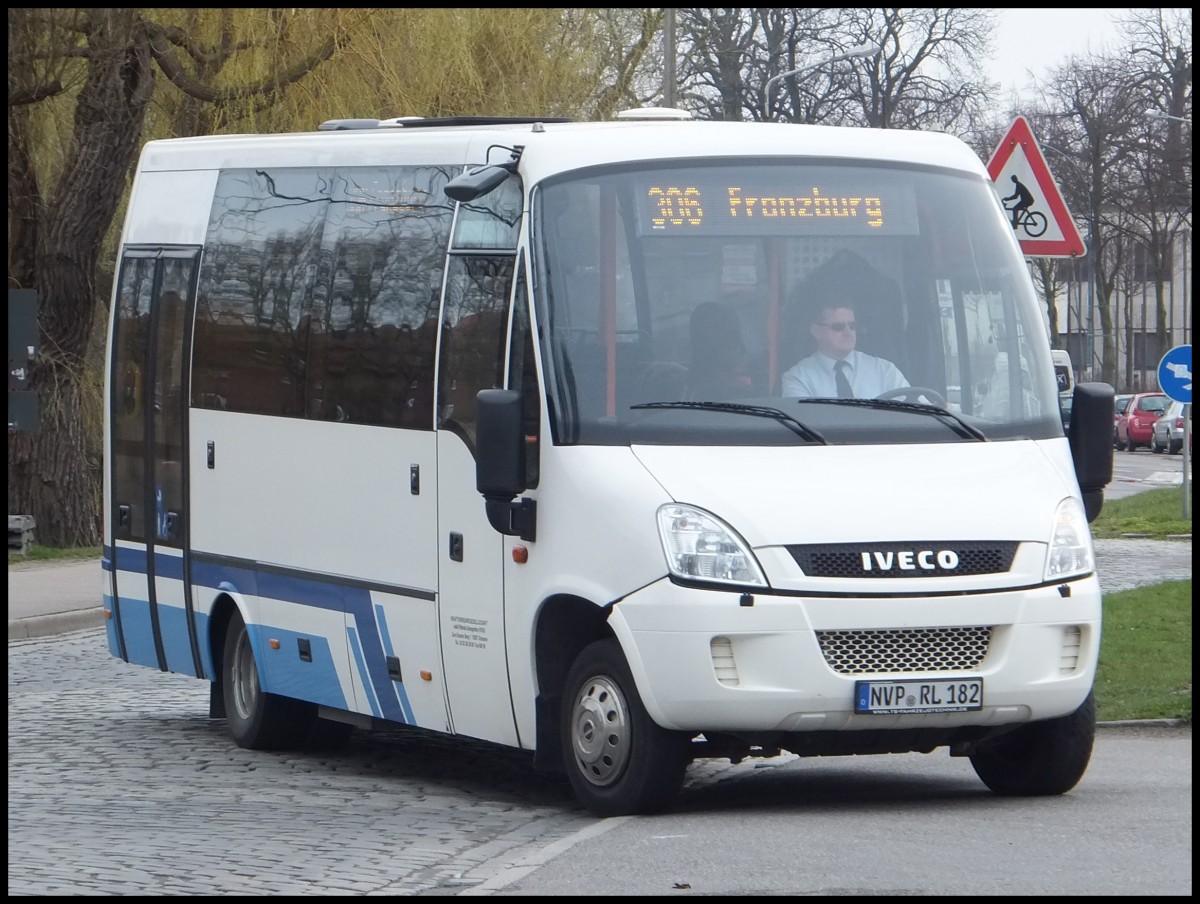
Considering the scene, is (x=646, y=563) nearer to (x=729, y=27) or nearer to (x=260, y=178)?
(x=260, y=178)

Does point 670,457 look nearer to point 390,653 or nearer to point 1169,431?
point 390,653

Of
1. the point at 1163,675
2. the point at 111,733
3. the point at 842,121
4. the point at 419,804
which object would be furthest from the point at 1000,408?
the point at 842,121

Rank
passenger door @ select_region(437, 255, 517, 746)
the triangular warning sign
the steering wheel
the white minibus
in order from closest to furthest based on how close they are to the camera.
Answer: the white minibus → the steering wheel → passenger door @ select_region(437, 255, 517, 746) → the triangular warning sign

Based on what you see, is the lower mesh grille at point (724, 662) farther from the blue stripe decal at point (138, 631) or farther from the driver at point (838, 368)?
the blue stripe decal at point (138, 631)

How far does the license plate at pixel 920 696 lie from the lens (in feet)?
28.3

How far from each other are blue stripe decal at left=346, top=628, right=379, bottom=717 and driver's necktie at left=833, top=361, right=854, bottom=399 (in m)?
2.75

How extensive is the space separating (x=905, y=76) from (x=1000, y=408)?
53.2m

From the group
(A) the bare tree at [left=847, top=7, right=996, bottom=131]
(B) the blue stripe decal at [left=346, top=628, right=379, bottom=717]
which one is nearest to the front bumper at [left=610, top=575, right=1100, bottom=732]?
(B) the blue stripe decal at [left=346, top=628, right=379, bottom=717]

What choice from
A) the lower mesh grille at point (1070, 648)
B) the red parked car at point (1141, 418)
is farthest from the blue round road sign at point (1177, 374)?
the red parked car at point (1141, 418)

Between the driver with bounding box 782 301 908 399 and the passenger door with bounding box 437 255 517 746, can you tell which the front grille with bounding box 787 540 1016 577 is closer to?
the driver with bounding box 782 301 908 399

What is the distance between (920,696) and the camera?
8.70 m

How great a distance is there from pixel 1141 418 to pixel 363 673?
61758 mm

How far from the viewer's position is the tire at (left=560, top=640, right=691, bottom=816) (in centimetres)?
881

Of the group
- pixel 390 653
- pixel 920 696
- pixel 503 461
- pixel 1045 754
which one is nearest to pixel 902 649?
pixel 920 696
